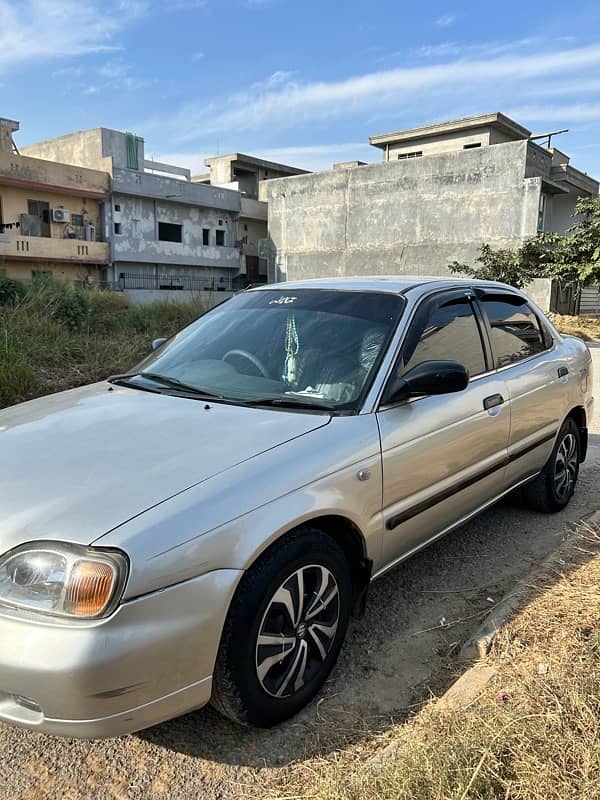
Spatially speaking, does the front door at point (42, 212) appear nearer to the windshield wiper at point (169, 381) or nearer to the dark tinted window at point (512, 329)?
the windshield wiper at point (169, 381)

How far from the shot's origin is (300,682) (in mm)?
2494

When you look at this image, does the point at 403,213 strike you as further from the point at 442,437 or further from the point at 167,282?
the point at 442,437

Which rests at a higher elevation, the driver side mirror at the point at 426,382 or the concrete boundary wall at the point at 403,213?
the concrete boundary wall at the point at 403,213

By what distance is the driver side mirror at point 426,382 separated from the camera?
9.59 feet

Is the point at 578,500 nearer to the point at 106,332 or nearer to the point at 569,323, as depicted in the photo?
the point at 106,332

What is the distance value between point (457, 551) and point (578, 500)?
1.50m

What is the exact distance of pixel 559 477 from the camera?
4.70m

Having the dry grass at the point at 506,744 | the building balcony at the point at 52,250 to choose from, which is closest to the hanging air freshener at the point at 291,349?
the dry grass at the point at 506,744

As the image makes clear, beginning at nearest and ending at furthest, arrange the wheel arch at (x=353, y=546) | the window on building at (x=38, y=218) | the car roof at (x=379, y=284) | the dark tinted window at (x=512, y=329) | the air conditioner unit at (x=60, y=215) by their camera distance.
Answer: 1. the wheel arch at (x=353, y=546)
2. the car roof at (x=379, y=284)
3. the dark tinted window at (x=512, y=329)
4. the window on building at (x=38, y=218)
5. the air conditioner unit at (x=60, y=215)

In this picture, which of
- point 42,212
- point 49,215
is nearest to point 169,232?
point 49,215

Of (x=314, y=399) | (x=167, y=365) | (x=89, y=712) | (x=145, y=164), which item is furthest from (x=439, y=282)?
(x=145, y=164)

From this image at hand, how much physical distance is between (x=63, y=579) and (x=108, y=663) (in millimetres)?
281

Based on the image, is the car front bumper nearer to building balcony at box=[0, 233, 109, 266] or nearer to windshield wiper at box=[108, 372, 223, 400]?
windshield wiper at box=[108, 372, 223, 400]

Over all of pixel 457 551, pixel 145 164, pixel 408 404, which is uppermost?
Answer: pixel 145 164
